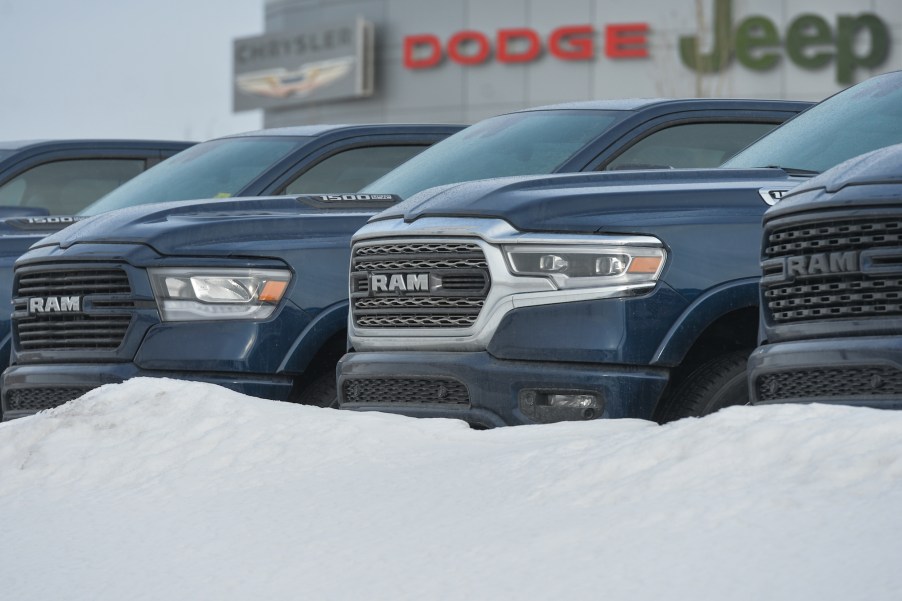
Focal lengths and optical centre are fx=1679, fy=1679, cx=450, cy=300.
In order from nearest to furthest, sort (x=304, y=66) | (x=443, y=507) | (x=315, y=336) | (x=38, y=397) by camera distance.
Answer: (x=443, y=507) → (x=315, y=336) → (x=38, y=397) → (x=304, y=66)

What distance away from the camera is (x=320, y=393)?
23.6ft

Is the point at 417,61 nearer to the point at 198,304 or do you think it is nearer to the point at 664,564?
the point at 198,304

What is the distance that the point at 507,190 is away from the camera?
20.2ft

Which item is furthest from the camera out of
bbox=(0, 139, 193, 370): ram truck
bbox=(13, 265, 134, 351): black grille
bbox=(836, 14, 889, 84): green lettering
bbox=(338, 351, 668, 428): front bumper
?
bbox=(836, 14, 889, 84): green lettering

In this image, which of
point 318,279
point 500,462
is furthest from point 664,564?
point 318,279

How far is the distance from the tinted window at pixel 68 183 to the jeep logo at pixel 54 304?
3.53m

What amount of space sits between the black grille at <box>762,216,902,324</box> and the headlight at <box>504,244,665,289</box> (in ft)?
1.80

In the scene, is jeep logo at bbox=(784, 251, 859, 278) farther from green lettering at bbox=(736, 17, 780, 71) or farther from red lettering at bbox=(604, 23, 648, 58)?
red lettering at bbox=(604, 23, 648, 58)

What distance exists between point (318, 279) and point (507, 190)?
1.35 m

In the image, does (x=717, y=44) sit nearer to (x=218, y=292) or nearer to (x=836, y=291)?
(x=218, y=292)

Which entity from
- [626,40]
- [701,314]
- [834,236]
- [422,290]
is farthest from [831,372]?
[626,40]

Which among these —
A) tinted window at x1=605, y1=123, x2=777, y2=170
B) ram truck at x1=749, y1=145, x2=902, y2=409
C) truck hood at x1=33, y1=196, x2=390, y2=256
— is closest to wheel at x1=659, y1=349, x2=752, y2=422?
ram truck at x1=749, y1=145, x2=902, y2=409

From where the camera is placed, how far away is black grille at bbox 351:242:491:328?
6.07m

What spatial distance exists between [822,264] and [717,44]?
106 ft
